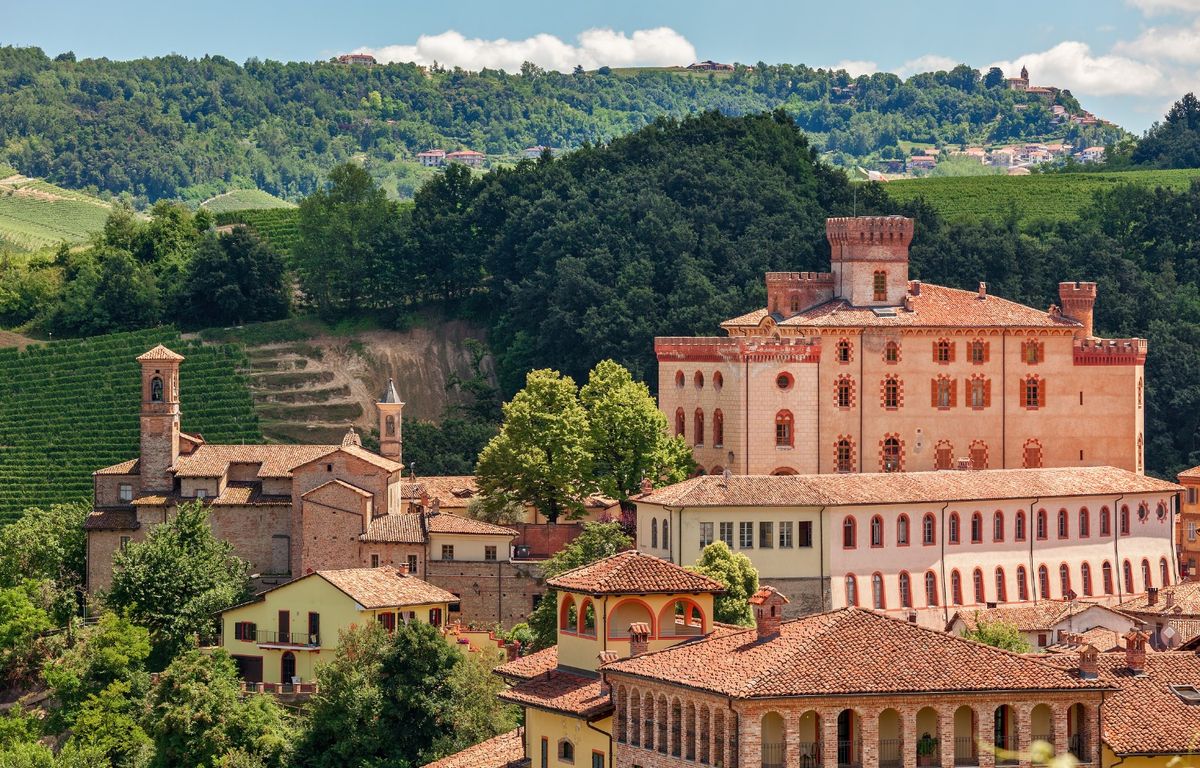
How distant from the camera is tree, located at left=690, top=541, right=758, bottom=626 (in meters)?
70.5

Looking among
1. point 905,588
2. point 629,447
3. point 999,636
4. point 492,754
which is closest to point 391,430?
point 629,447

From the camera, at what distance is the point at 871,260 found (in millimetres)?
91938

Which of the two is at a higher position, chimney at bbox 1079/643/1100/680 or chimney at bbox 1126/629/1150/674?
chimney at bbox 1079/643/1100/680

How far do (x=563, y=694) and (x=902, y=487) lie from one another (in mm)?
28249

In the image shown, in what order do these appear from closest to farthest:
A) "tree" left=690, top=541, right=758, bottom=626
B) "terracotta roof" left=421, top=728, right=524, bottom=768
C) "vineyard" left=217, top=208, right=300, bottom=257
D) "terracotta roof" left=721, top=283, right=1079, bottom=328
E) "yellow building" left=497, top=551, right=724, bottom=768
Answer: "yellow building" left=497, top=551, right=724, bottom=768
"terracotta roof" left=421, top=728, right=524, bottom=768
"tree" left=690, top=541, right=758, bottom=626
"terracotta roof" left=721, top=283, right=1079, bottom=328
"vineyard" left=217, top=208, right=300, bottom=257

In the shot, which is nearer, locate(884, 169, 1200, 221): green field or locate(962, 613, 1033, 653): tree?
locate(962, 613, 1033, 653): tree

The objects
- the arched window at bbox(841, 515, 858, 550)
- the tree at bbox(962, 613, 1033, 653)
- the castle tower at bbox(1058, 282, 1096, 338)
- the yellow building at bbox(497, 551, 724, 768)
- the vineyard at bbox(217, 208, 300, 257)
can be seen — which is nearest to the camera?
the yellow building at bbox(497, 551, 724, 768)

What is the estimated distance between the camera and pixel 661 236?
120000 mm

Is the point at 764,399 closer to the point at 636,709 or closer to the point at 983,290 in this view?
the point at 983,290

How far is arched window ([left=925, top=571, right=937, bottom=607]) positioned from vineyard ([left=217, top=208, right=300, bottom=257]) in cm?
7129

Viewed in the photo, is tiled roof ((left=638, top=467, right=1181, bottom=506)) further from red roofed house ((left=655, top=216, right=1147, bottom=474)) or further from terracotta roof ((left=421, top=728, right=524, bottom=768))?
terracotta roof ((left=421, top=728, right=524, bottom=768))

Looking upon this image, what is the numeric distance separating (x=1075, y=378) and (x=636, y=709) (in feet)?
141

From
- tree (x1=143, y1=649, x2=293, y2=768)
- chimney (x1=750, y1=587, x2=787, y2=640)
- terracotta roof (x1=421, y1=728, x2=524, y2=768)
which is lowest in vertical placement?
tree (x1=143, y1=649, x2=293, y2=768)

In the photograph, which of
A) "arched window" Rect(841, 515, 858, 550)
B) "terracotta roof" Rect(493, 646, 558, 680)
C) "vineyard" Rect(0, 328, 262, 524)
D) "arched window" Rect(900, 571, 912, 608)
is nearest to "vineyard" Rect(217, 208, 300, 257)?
"vineyard" Rect(0, 328, 262, 524)
